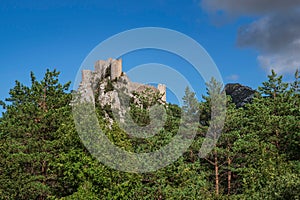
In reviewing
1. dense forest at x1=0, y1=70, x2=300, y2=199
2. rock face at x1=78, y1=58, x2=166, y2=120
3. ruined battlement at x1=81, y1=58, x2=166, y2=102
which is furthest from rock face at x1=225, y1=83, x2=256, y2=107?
dense forest at x1=0, y1=70, x2=300, y2=199

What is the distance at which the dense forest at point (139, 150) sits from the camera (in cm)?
2059

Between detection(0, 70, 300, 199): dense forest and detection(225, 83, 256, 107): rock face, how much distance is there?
19.0m

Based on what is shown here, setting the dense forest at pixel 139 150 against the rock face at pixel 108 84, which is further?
the rock face at pixel 108 84

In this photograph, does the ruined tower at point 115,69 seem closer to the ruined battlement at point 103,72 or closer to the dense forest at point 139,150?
the ruined battlement at point 103,72

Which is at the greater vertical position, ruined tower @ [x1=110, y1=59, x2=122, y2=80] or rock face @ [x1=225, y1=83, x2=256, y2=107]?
ruined tower @ [x1=110, y1=59, x2=122, y2=80]

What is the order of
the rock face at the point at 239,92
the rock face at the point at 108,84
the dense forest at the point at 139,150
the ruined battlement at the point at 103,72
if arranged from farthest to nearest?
1. the ruined battlement at the point at 103,72
2. the rock face at the point at 239,92
3. the rock face at the point at 108,84
4. the dense forest at the point at 139,150

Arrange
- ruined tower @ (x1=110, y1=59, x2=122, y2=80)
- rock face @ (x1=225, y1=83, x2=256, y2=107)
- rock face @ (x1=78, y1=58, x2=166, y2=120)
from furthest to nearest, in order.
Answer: ruined tower @ (x1=110, y1=59, x2=122, y2=80)
rock face @ (x1=225, y1=83, x2=256, y2=107)
rock face @ (x1=78, y1=58, x2=166, y2=120)

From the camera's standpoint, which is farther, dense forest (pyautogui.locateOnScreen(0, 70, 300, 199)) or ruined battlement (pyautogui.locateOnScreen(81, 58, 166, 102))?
ruined battlement (pyautogui.locateOnScreen(81, 58, 166, 102))

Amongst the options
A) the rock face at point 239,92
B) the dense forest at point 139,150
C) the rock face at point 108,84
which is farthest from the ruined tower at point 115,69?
the dense forest at point 139,150

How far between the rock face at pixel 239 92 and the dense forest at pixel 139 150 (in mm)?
18980

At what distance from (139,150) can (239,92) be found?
31.6m

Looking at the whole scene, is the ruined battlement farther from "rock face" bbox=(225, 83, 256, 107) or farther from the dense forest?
the dense forest

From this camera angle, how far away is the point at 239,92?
52.9 metres

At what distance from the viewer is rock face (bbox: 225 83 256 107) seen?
A: 4946 cm
